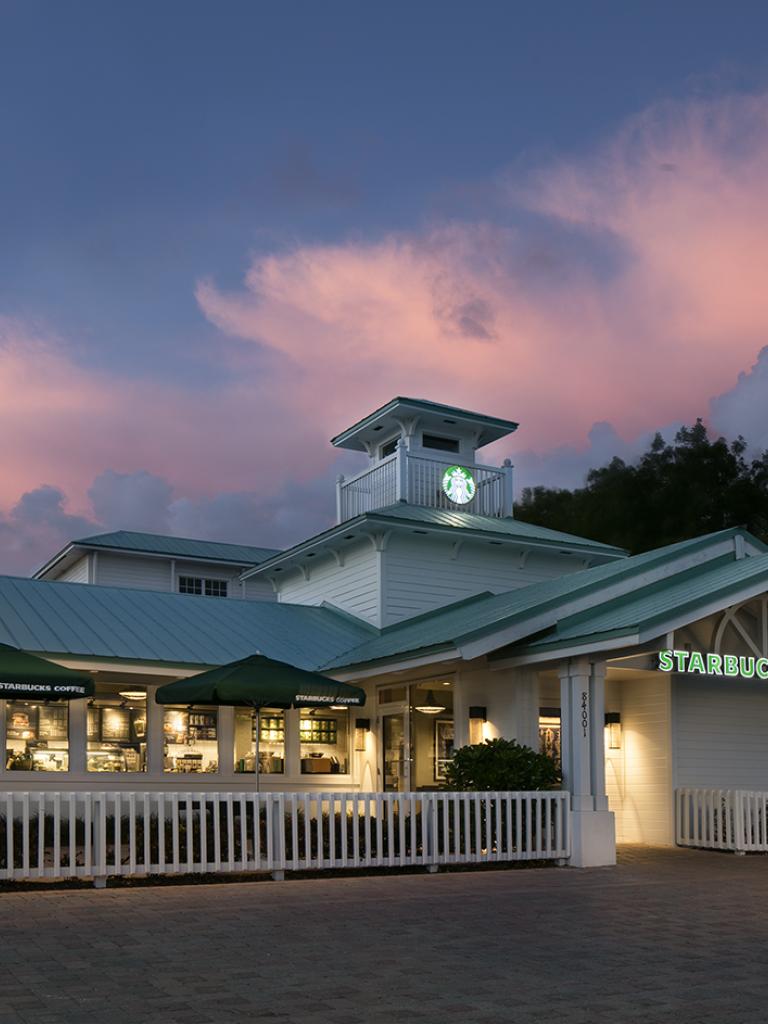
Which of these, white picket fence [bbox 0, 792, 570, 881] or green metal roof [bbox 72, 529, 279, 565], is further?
green metal roof [bbox 72, 529, 279, 565]

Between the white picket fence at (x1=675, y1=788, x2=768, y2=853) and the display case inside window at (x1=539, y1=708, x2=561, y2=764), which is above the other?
the display case inside window at (x1=539, y1=708, x2=561, y2=764)

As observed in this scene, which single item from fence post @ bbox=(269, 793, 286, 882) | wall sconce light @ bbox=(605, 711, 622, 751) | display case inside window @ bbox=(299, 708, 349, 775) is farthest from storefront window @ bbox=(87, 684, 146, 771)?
wall sconce light @ bbox=(605, 711, 622, 751)

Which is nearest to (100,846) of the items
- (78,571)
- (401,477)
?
(401,477)

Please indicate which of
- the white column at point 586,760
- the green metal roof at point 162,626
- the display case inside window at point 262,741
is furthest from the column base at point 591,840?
the green metal roof at point 162,626

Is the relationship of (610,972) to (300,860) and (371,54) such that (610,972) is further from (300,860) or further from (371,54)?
(371,54)

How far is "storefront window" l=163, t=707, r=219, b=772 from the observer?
18.0 meters

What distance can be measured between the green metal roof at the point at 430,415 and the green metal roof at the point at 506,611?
16.3 feet

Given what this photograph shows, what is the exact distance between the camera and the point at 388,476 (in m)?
24.9

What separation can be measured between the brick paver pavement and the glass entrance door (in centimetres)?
596

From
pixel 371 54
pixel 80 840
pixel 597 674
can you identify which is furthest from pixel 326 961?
pixel 371 54

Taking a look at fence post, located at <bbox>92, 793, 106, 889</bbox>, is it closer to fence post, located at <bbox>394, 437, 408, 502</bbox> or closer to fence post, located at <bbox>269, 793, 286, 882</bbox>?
fence post, located at <bbox>269, 793, 286, 882</bbox>

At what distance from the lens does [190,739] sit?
59.7 ft

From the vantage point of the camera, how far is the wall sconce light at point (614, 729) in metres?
19.2

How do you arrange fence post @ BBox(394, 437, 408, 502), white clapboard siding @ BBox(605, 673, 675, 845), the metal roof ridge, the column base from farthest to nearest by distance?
fence post @ BBox(394, 437, 408, 502) < white clapboard siding @ BBox(605, 673, 675, 845) < the metal roof ridge < the column base
